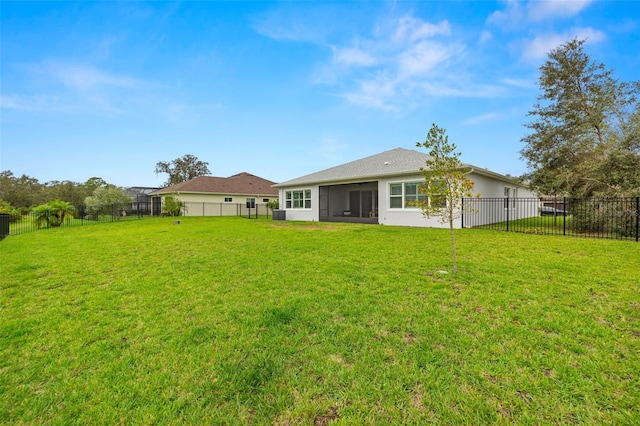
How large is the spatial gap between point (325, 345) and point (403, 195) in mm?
12583

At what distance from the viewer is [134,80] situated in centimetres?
1393

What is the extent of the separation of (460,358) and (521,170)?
1667cm

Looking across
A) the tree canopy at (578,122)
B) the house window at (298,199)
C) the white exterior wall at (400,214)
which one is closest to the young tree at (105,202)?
the house window at (298,199)

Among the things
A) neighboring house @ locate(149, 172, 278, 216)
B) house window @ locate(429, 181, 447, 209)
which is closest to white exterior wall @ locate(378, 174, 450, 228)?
house window @ locate(429, 181, 447, 209)

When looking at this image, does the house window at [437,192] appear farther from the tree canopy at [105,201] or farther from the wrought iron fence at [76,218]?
the tree canopy at [105,201]

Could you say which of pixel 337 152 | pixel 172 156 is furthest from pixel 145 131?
pixel 172 156

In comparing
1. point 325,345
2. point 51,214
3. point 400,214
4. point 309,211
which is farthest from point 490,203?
point 51,214

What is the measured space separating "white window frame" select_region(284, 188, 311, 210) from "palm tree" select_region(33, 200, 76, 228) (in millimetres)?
14576

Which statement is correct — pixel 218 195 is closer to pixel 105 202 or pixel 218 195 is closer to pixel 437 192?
pixel 105 202

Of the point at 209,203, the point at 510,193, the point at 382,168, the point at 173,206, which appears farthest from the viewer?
the point at 209,203

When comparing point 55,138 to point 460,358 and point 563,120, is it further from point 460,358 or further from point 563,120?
point 563,120

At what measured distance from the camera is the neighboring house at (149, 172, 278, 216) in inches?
1057

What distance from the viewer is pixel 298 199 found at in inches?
798

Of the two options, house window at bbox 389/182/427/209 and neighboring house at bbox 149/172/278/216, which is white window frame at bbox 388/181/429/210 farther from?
neighboring house at bbox 149/172/278/216
